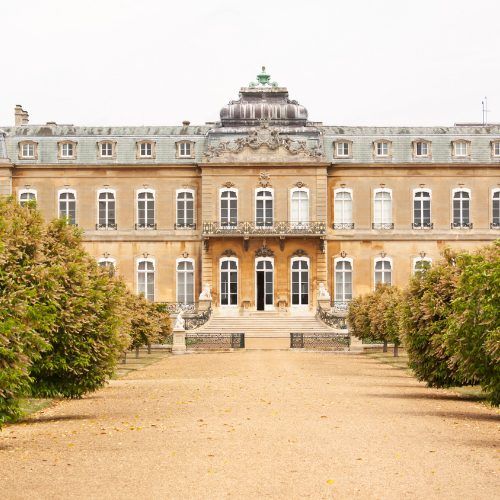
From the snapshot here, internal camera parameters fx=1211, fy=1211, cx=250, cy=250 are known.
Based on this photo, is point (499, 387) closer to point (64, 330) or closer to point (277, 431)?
point (277, 431)

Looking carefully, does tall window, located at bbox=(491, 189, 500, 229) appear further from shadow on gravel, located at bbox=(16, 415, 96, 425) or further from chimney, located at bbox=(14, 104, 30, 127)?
shadow on gravel, located at bbox=(16, 415, 96, 425)

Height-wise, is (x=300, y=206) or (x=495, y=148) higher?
(x=495, y=148)

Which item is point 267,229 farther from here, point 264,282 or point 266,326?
point 266,326

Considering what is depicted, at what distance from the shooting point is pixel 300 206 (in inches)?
2093

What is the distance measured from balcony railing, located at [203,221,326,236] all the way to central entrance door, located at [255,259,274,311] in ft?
4.40

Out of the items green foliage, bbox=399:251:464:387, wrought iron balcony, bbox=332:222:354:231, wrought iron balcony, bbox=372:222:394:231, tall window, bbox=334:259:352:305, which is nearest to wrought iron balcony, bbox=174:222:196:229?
wrought iron balcony, bbox=332:222:354:231

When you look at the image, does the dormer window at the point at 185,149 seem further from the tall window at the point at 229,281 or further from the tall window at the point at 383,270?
the tall window at the point at 383,270

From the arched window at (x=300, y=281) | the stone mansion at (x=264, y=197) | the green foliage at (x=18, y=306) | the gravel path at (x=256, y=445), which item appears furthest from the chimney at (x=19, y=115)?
the green foliage at (x=18, y=306)

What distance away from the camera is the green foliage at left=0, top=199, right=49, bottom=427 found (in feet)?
43.6

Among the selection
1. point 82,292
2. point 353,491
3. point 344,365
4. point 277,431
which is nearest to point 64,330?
point 82,292

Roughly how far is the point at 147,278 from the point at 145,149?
5.73 m

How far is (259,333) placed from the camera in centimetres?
4791

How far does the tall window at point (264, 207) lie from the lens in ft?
174

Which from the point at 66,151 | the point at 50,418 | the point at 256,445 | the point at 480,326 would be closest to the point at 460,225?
the point at 66,151
